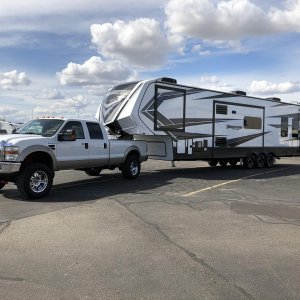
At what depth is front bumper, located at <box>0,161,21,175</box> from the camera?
1078 centimetres

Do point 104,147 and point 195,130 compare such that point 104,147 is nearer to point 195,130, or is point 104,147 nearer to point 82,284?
point 195,130

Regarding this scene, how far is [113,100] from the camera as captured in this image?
16.8 m

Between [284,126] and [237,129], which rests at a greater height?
[284,126]

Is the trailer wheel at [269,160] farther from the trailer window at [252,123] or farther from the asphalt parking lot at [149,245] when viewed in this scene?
the asphalt parking lot at [149,245]

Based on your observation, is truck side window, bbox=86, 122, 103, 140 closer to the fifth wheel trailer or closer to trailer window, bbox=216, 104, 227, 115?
the fifth wheel trailer

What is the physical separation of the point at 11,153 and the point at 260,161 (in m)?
14.4

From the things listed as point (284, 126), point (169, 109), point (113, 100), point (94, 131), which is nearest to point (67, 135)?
point (94, 131)

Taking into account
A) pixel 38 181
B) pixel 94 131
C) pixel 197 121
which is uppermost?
pixel 197 121

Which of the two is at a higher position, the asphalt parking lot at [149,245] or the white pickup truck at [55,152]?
the white pickup truck at [55,152]

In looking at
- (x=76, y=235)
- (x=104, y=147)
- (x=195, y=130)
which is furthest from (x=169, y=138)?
(x=76, y=235)

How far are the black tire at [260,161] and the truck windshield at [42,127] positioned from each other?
39.3ft

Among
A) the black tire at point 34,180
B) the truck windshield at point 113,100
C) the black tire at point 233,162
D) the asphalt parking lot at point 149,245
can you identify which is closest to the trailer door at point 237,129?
the black tire at point 233,162

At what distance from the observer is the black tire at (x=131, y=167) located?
604 inches

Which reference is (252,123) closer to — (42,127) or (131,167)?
(131,167)
